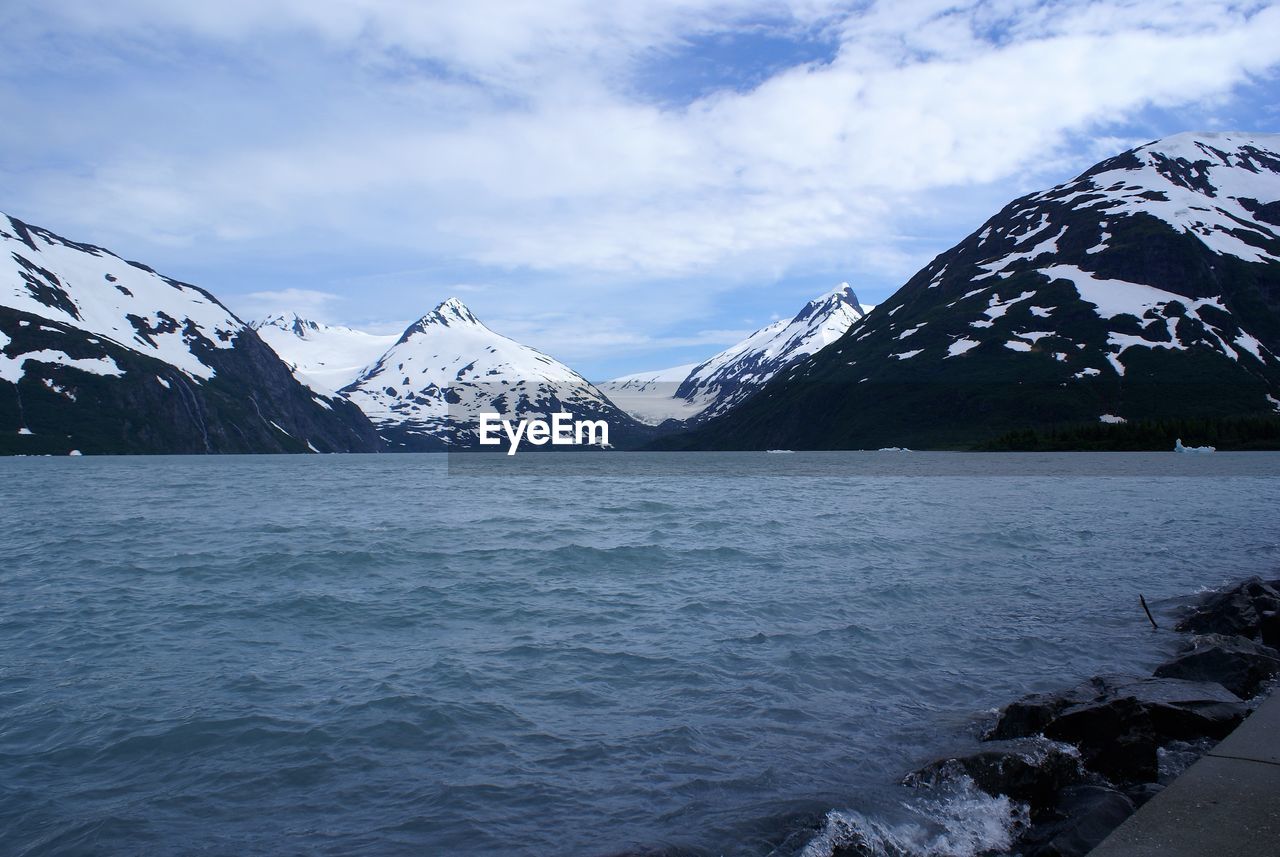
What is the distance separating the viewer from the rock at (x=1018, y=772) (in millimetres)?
13172

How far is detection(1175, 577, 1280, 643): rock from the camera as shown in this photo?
22891 mm

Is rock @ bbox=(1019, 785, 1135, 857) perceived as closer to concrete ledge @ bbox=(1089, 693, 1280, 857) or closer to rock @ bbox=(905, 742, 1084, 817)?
rock @ bbox=(905, 742, 1084, 817)

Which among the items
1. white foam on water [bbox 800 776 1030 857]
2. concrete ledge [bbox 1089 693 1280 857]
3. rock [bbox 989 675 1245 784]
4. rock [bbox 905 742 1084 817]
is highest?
concrete ledge [bbox 1089 693 1280 857]

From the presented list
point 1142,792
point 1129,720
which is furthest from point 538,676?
point 1142,792

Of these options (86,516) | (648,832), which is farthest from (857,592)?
(86,516)

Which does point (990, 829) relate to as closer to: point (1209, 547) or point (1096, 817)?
point (1096, 817)

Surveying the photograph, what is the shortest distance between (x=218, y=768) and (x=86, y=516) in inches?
2304

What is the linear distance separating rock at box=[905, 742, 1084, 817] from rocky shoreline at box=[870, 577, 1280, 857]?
0.02 meters

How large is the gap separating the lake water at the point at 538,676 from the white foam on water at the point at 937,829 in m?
0.06

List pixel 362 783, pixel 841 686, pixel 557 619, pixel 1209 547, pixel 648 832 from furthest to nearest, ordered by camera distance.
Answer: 1. pixel 1209 547
2. pixel 557 619
3. pixel 841 686
4. pixel 362 783
5. pixel 648 832

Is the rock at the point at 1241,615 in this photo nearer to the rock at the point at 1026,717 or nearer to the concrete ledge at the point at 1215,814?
the rock at the point at 1026,717

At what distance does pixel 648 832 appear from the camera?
12.3 meters

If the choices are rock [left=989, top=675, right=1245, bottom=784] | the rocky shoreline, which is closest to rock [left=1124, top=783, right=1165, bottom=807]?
the rocky shoreline

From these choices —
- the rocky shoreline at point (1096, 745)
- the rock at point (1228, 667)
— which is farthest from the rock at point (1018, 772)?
the rock at point (1228, 667)
